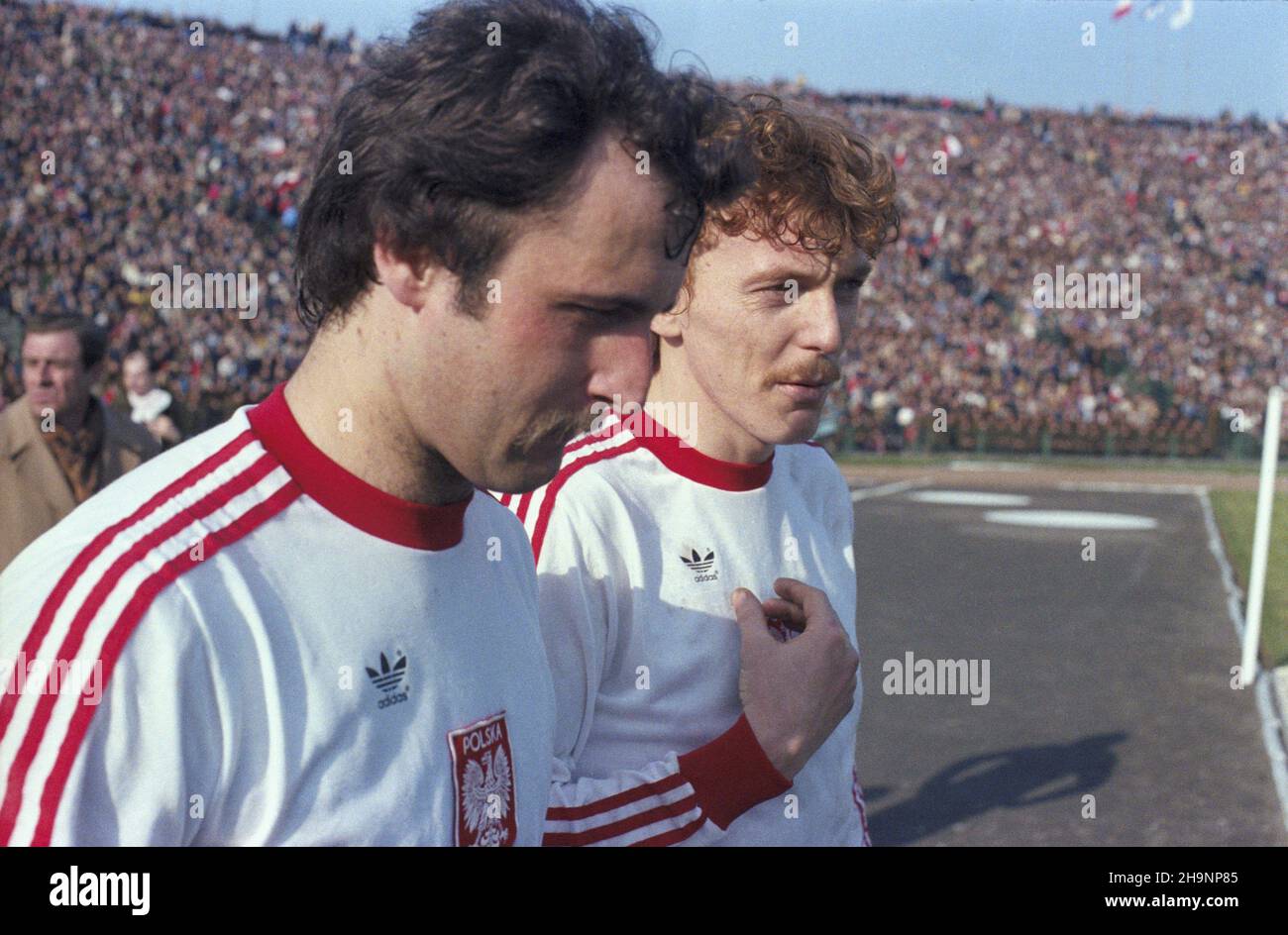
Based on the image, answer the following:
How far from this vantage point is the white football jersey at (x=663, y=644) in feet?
7.84

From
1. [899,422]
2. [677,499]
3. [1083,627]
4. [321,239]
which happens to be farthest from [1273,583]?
[899,422]

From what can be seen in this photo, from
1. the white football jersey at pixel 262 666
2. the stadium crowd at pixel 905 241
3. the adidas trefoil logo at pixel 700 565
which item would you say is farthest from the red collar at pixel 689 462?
the stadium crowd at pixel 905 241

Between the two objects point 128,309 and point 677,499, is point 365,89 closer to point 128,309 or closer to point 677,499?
point 677,499

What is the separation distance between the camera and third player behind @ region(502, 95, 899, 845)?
2.40m

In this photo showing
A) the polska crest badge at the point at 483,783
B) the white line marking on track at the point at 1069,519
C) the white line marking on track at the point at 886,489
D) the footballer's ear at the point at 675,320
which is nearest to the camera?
the polska crest badge at the point at 483,783

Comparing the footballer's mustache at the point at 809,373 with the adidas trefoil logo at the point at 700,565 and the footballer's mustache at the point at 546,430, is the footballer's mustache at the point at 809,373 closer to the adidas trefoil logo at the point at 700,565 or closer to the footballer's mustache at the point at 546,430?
the adidas trefoil logo at the point at 700,565

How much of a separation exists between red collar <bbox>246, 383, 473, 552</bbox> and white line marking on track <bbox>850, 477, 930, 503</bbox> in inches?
860

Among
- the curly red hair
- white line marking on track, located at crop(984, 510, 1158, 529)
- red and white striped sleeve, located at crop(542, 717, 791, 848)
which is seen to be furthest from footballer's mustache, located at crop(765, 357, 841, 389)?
white line marking on track, located at crop(984, 510, 1158, 529)

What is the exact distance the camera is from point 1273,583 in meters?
14.4

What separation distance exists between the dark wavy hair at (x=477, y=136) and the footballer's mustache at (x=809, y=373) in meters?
0.75

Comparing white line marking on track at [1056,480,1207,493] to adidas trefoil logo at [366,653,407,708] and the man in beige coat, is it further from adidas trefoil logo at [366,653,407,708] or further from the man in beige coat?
adidas trefoil logo at [366,653,407,708]

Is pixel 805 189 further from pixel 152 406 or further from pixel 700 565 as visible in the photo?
pixel 152 406

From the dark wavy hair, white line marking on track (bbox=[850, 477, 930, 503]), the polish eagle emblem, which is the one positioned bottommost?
white line marking on track (bbox=[850, 477, 930, 503])

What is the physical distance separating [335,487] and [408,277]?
297 millimetres
